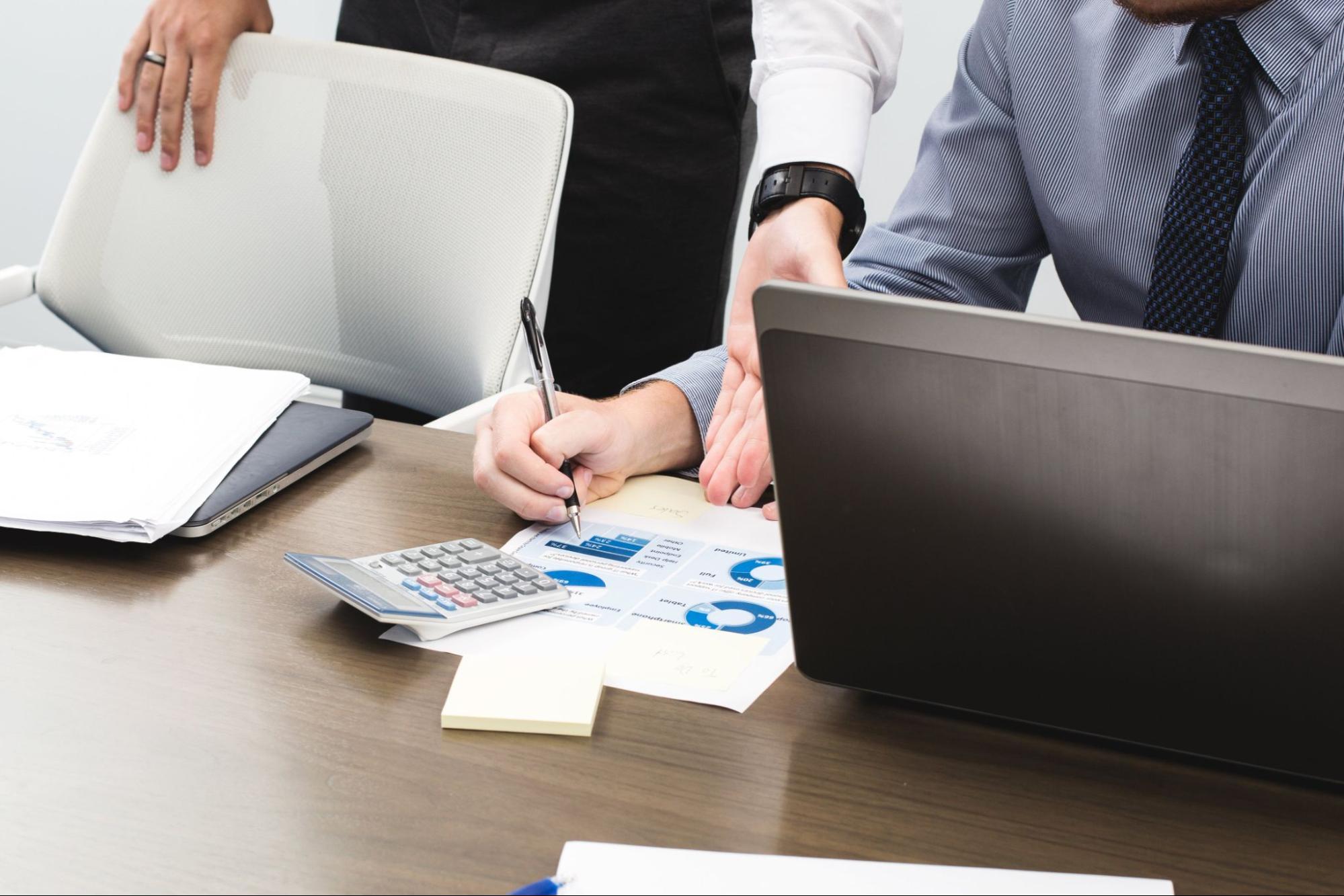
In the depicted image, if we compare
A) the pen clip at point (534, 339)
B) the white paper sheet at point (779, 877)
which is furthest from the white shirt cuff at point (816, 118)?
the white paper sheet at point (779, 877)

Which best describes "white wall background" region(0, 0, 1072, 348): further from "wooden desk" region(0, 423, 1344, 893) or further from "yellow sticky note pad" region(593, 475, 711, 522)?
"wooden desk" region(0, 423, 1344, 893)

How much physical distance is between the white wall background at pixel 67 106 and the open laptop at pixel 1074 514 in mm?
2392

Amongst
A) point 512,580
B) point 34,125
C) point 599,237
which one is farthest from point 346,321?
point 34,125

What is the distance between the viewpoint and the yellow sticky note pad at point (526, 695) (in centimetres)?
65

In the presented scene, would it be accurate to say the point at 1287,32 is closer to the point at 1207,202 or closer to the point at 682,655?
the point at 1207,202

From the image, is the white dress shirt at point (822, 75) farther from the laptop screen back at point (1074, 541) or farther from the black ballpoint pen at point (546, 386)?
Answer: the laptop screen back at point (1074, 541)

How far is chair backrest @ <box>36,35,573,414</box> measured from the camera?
130 centimetres

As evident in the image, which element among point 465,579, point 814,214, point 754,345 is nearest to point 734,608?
point 465,579

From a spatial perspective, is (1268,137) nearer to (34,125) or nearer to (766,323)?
(766,323)

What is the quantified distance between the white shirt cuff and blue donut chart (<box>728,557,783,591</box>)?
510 mm

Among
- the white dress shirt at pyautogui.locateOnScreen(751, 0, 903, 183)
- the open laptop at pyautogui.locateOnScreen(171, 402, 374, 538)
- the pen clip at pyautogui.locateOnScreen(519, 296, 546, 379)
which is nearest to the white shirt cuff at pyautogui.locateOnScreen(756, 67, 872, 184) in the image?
the white dress shirt at pyautogui.locateOnScreen(751, 0, 903, 183)

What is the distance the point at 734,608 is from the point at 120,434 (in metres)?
0.52

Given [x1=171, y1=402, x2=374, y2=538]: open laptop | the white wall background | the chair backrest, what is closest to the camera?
[x1=171, y1=402, x2=374, y2=538]: open laptop

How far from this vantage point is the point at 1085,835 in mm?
585
